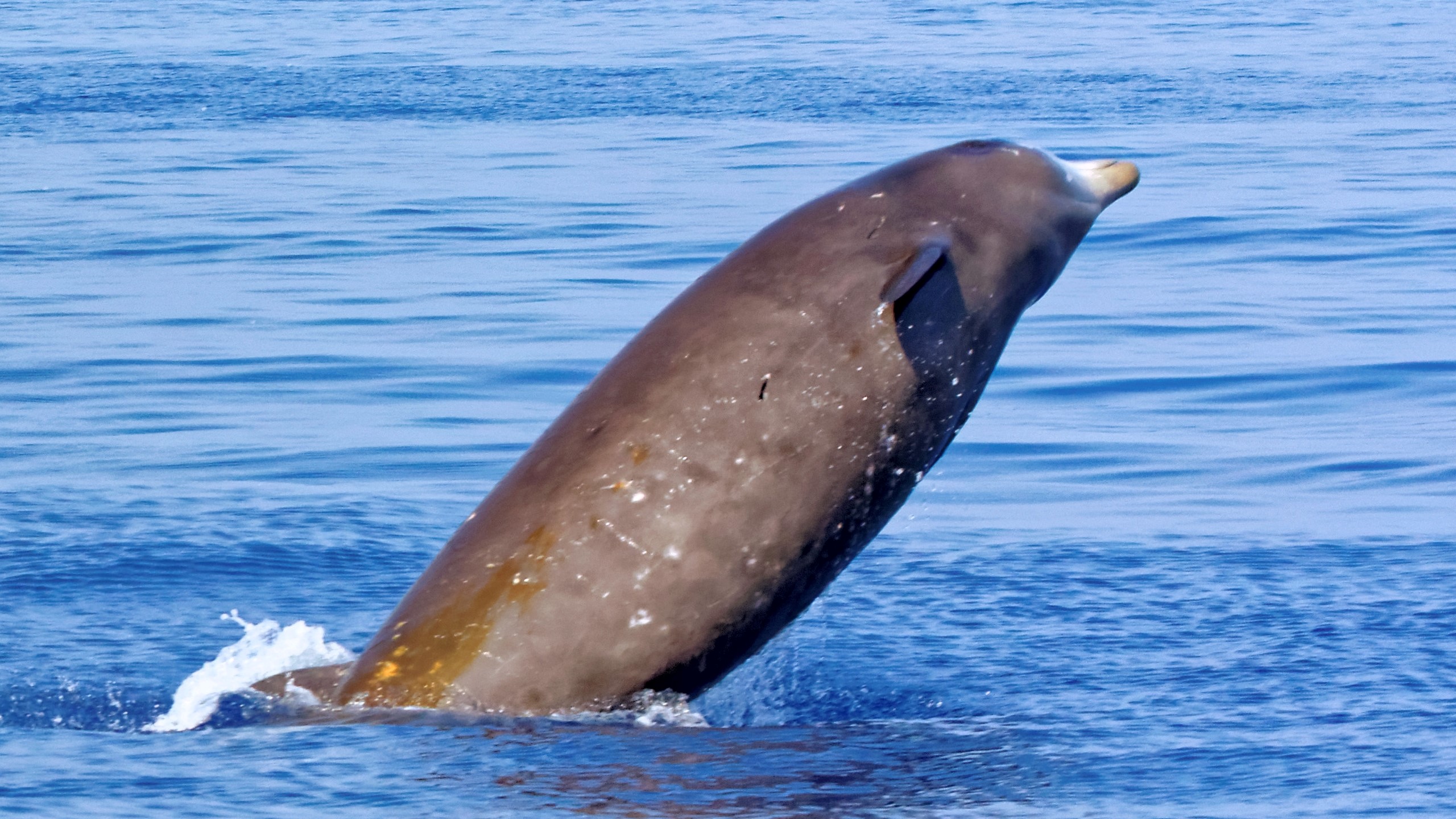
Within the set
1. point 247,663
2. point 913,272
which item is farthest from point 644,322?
point 913,272

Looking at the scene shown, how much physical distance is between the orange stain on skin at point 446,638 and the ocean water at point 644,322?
175 mm

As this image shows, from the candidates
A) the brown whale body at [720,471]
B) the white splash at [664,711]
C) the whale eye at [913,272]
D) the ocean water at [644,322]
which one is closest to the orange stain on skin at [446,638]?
the brown whale body at [720,471]

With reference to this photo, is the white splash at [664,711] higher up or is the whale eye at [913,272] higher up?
the whale eye at [913,272]

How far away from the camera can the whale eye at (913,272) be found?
6.87 m

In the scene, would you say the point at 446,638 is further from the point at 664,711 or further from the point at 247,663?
the point at 247,663

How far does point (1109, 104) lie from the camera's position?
31.3 meters

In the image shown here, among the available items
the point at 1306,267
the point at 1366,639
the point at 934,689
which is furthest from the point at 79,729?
the point at 1306,267

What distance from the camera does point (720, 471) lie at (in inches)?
269

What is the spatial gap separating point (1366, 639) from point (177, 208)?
745 inches

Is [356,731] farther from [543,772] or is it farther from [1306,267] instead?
[1306,267]

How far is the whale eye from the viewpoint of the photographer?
6867mm

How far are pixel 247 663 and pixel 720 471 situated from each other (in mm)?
2028

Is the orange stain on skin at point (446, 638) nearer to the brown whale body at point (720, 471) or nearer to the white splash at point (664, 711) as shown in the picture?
the brown whale body at point (720, 471)

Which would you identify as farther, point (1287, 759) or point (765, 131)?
point (765, 131)
